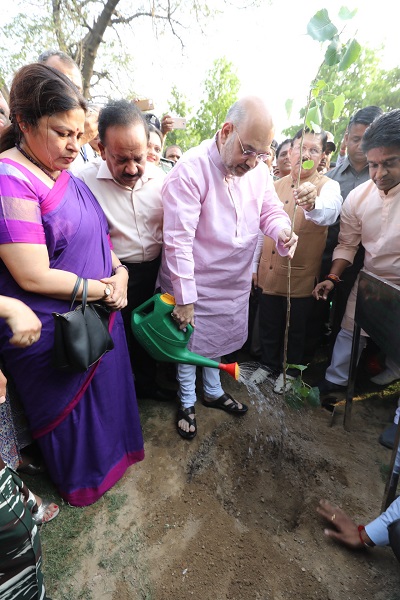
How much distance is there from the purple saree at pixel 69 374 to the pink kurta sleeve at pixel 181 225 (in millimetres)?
326

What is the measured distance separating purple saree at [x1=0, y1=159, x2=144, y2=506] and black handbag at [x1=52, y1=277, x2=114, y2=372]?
9cm

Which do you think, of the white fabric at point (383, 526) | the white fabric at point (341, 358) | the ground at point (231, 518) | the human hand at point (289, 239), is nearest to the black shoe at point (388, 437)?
the ground at point (231, 518)

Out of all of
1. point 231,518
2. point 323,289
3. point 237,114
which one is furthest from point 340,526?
point 237,114

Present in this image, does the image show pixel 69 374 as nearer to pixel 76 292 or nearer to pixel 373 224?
pixel 76 292

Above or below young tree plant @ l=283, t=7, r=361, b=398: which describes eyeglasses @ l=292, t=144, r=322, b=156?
below

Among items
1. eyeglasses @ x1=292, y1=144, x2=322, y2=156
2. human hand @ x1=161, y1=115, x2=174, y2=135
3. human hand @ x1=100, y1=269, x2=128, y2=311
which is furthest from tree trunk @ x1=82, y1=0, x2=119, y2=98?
human hand @ x1=100, y1=269, x2=128, y2=311

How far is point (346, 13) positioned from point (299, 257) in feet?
4.79

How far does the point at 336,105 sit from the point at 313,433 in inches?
75.7

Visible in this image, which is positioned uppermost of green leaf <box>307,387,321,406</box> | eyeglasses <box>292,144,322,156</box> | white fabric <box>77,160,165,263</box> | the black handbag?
eyeglasses <box>292,144,322,156</box>

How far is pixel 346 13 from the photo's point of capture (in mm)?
1188

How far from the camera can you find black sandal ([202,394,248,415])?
2.32 meters

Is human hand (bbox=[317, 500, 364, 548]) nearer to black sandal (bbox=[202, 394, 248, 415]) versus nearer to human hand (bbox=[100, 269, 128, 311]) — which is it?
black sandal (bbox=[202, 394, 248, 415])

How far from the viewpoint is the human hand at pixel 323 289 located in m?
2.39

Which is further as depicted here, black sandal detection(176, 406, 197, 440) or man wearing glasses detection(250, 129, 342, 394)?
man wearing glasses detection(250, 129, 342, 394)
